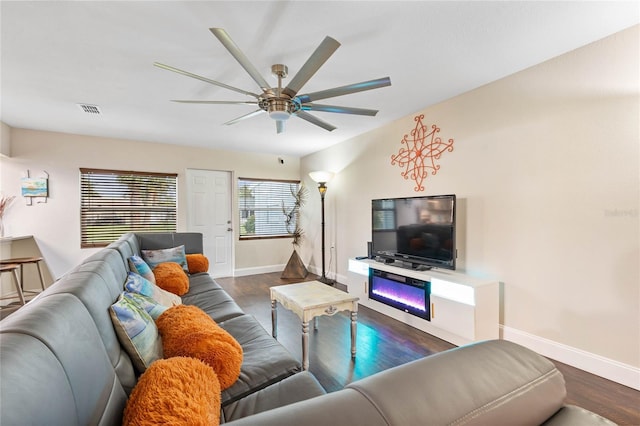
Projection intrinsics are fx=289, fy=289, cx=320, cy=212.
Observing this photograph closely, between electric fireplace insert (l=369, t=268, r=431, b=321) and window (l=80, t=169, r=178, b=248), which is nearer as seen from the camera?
electric fireplace insert (l=369, t=268, r=431, b=321)

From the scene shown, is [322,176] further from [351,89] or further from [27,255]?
[27,255]

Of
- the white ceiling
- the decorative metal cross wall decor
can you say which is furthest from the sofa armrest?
the decorative metal cross wall decor

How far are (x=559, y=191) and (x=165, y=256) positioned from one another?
4.04 metres

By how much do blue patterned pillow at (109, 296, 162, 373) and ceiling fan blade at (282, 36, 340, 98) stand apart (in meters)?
1.57

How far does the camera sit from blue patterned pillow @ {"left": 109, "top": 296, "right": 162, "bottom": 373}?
1.15 metres

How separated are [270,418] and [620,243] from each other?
8.98 feet

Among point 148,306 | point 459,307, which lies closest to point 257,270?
point 459,307

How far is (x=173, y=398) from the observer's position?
79 cm

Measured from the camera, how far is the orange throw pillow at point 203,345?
48.2 inches

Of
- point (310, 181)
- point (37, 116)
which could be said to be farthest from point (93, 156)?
point (310, 181)

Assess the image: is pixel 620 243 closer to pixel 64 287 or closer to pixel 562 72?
pixel 562 72

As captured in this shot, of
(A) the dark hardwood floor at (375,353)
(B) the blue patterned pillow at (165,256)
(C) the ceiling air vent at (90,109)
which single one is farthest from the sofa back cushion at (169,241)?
(C) the ceiling air vent at (90,109)

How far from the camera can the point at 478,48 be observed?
86.4 inches

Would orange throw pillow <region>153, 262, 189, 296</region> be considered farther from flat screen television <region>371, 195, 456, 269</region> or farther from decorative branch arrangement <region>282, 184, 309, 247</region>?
decorative branch arrangement <region>282, 184, 309, 247</region>
